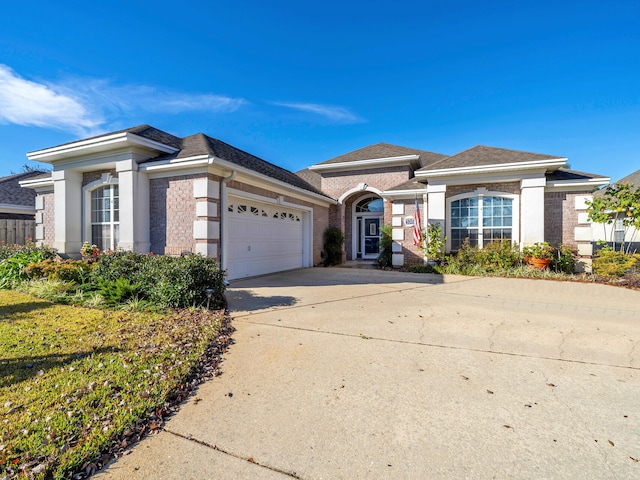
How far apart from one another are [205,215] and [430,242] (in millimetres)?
7799

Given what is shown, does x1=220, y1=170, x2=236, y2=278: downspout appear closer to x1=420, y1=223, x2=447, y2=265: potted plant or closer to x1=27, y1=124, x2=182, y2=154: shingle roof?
x1=27, y1=124, x2=182, y2=154: shingle roof

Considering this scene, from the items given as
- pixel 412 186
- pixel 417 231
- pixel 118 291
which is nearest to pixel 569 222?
pixel 417 231

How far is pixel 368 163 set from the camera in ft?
48.2

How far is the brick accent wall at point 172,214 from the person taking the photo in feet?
27.6

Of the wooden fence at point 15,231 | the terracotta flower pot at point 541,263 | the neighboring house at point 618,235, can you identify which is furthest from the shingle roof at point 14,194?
the neighboring house at point 618,235

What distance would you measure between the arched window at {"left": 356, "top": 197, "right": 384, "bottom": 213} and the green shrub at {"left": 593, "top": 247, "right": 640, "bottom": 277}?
8.30 meters

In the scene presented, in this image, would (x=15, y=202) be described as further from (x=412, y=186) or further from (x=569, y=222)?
(x=569, y=222)

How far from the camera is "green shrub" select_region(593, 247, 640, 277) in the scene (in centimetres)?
951

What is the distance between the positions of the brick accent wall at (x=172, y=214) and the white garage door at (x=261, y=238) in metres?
1.09

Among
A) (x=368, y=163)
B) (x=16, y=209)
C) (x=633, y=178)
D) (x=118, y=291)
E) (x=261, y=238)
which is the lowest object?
(x=118, y=291)

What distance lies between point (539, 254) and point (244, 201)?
9.62 metres

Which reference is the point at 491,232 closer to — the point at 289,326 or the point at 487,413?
the point at 289,326

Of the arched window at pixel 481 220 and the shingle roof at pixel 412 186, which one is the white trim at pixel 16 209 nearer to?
the shingle roof at pixel 412 186

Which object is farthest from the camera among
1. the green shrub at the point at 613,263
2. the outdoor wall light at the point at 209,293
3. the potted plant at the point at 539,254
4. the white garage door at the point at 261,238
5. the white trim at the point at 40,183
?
the white trim at the point at 40,183
